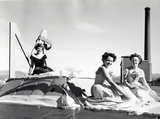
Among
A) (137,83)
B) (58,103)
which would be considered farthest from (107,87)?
(58,103)

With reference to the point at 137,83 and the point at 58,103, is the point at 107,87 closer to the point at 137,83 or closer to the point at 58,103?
the point at 137,83

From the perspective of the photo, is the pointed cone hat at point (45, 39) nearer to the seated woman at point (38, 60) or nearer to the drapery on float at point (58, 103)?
the seated woman at point (38, 60)

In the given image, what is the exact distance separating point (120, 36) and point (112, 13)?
1.89ft

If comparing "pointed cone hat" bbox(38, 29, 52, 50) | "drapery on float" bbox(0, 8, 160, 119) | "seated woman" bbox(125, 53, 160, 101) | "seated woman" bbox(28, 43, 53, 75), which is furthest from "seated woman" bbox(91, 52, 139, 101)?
"pointed cone hat" bbox(38, 29, 52, 50)

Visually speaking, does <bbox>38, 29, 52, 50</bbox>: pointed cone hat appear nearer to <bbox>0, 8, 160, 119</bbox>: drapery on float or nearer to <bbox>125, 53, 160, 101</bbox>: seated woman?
<bbox>0, 8, 160, 119</bbox>: drapery on float

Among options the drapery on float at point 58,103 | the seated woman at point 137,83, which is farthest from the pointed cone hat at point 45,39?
the seated woman at point 137,83

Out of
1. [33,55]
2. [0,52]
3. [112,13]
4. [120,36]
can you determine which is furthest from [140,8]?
[0,52]

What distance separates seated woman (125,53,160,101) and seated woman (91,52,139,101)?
23 centimetres

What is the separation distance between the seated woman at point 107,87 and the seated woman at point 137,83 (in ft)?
0.76

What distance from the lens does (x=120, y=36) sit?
4.25m

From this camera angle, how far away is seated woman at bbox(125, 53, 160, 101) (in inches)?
121

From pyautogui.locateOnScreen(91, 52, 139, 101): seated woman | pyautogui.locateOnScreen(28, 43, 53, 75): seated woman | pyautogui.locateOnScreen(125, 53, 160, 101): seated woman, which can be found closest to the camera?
pyautogui.locateOnScreen(91, 52, 139, 101): seated woman

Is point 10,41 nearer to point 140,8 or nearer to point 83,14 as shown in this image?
point 83,14

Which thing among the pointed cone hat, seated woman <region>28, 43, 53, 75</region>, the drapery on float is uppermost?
the pointed cone hat
